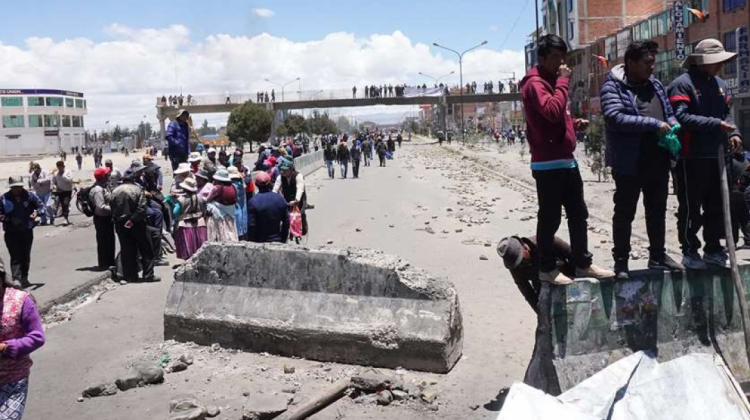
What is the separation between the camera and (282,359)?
677 centimetres

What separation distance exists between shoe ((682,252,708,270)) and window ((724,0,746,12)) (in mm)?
39580

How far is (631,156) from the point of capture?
5.25 meters

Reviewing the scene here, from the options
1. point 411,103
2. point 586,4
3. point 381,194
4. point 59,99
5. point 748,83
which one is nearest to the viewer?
point 381,194

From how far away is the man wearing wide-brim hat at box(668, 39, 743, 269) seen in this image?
5.41m

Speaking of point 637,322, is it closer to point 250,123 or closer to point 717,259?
point 717,259

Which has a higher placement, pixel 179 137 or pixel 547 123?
pixel 179 137

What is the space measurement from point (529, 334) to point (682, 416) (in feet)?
9.37

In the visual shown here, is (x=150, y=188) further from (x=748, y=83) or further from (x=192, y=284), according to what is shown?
(x=748, y=83)

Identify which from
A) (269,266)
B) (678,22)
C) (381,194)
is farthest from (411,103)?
(269,266)

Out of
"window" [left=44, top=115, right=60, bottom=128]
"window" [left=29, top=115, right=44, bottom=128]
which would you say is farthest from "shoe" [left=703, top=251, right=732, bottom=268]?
"window" [left=29, top=115, right=44, bottom=128]

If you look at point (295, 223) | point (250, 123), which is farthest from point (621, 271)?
point (250, 123)

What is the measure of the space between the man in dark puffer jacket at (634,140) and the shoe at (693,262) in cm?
10

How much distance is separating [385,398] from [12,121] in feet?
431

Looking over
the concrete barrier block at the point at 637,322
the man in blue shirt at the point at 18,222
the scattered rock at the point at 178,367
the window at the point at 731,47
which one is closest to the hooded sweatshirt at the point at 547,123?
the concrete barrier block at the point at 637,322
